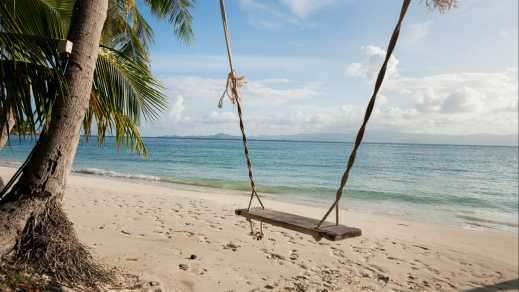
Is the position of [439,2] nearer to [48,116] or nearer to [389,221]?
[48,116]

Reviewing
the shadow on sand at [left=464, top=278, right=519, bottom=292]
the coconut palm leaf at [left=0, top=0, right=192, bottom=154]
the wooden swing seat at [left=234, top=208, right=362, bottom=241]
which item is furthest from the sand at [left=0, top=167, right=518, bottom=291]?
the coconut palm leaf at [left=0, top=0, right=192, bottom=154]

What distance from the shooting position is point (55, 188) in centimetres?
242

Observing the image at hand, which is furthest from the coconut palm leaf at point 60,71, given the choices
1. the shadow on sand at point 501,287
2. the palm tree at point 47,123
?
the shadow on sand at point 501,287

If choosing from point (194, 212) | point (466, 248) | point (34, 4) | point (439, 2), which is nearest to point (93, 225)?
point (194, 212)

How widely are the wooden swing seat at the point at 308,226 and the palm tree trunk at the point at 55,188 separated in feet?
4.76

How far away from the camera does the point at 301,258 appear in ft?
14.3

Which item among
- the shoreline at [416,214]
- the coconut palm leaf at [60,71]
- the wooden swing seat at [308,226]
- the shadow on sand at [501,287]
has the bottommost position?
the shoreline at [416,214]

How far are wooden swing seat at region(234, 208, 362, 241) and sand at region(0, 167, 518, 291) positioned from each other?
0.83 meters

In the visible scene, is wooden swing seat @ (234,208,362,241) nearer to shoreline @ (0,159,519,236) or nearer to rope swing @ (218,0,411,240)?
rope swing @ (218,0,411,240)

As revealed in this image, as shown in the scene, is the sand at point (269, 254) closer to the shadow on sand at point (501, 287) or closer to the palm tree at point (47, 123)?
the shadow on sand at point (501, 287)

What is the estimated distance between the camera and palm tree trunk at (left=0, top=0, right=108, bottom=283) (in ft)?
7.60

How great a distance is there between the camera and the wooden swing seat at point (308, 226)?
7.75 feet

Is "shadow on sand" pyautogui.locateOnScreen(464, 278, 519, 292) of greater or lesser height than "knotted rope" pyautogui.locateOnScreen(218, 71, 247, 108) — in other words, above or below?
below

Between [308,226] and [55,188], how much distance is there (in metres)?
1.86
